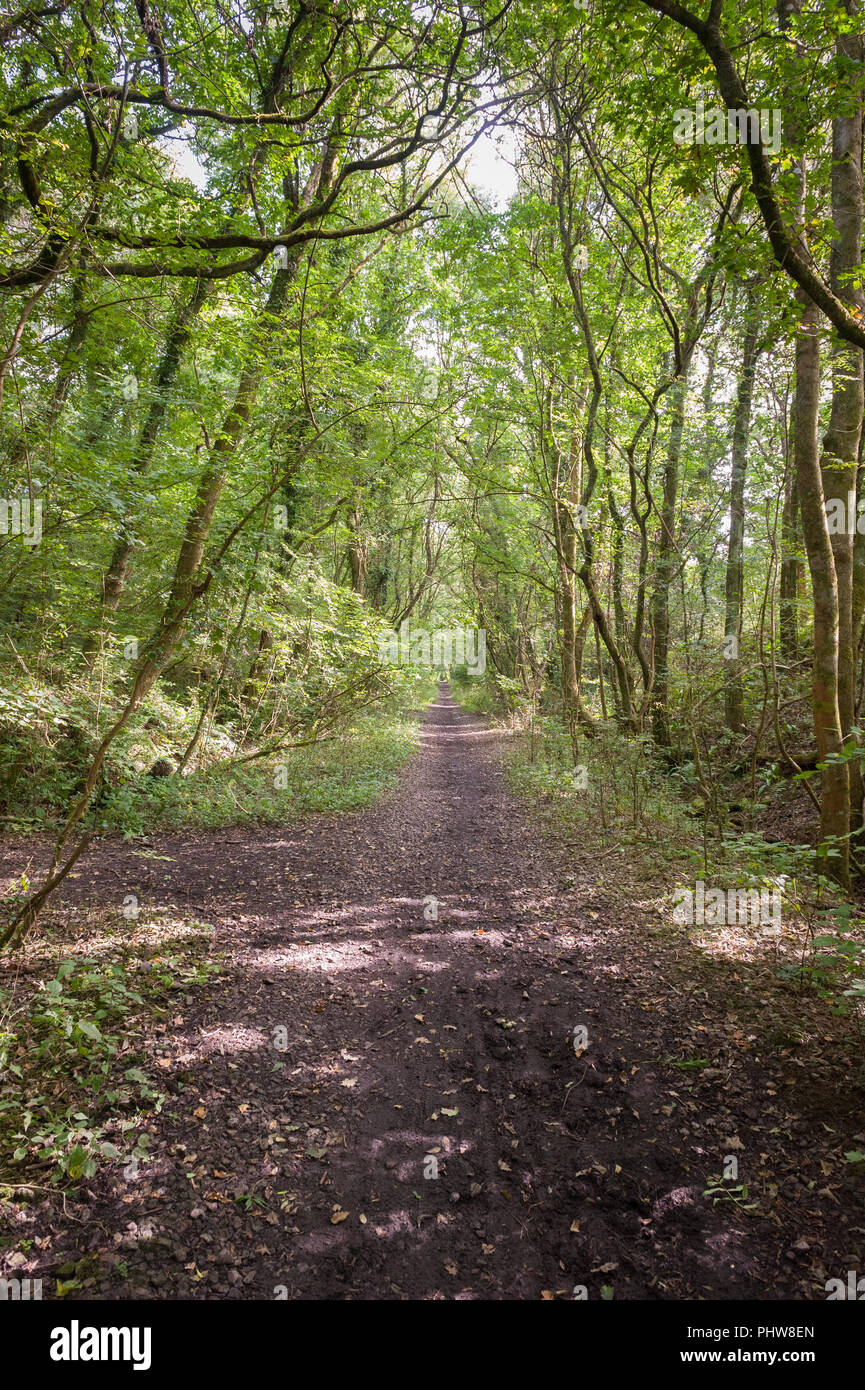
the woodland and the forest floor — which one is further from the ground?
the woodland

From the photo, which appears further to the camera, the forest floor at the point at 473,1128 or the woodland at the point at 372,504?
the woodland at the point at 372,504

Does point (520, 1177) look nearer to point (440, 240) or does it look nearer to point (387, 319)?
point (440, 240)

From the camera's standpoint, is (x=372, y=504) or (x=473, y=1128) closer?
(x=473, y=1128)

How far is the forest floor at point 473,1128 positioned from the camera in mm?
A: 2400

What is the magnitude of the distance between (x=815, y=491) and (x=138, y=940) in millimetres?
6909

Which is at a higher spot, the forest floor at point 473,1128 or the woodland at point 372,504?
the woodland at point 372,504

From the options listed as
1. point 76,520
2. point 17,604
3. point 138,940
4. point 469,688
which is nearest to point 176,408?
point 76,520

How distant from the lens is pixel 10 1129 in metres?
2.84

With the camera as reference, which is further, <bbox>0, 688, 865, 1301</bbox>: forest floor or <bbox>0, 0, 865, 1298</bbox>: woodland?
<bbox>0, 0, 865, 1298</bbox>: woodland

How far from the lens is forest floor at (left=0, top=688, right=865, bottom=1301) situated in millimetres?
2400

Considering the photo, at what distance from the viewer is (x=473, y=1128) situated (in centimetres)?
320

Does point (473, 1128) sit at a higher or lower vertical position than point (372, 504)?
lower
